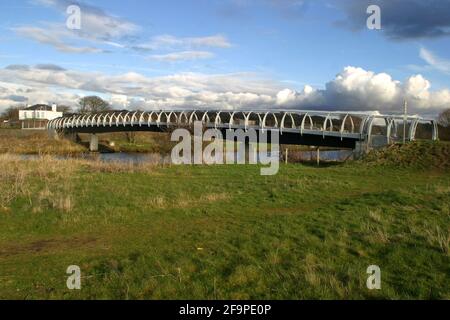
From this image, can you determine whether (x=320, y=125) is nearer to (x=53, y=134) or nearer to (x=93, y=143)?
(x=93, y=143)

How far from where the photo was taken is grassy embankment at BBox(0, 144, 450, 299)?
7109 mm

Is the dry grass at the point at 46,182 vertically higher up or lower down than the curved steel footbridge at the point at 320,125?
lower down

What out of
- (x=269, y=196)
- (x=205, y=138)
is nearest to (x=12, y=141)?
(x=205, y=138)

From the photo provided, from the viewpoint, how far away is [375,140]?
36062 millimetres

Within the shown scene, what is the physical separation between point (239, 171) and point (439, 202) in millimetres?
16292

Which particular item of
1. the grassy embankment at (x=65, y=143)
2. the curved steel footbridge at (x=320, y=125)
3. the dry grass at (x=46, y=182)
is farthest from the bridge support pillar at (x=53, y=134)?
the dry grass at (x=46, y=182)

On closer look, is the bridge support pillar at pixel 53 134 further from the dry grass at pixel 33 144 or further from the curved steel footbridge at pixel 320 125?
the curved steel footbridge at pixel 320 125

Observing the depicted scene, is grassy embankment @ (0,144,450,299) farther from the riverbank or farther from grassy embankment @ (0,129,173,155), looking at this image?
grassy embankment @ (0,129,173,155)

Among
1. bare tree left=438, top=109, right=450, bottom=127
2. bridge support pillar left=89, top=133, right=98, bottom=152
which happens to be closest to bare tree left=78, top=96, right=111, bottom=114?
bridge support pillar left=89, top=133, right=98, bottom=152

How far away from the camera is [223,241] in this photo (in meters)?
10.2

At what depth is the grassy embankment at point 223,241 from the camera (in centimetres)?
711

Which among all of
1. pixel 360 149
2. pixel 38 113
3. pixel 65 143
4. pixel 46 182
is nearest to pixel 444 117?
pixel 360 149
